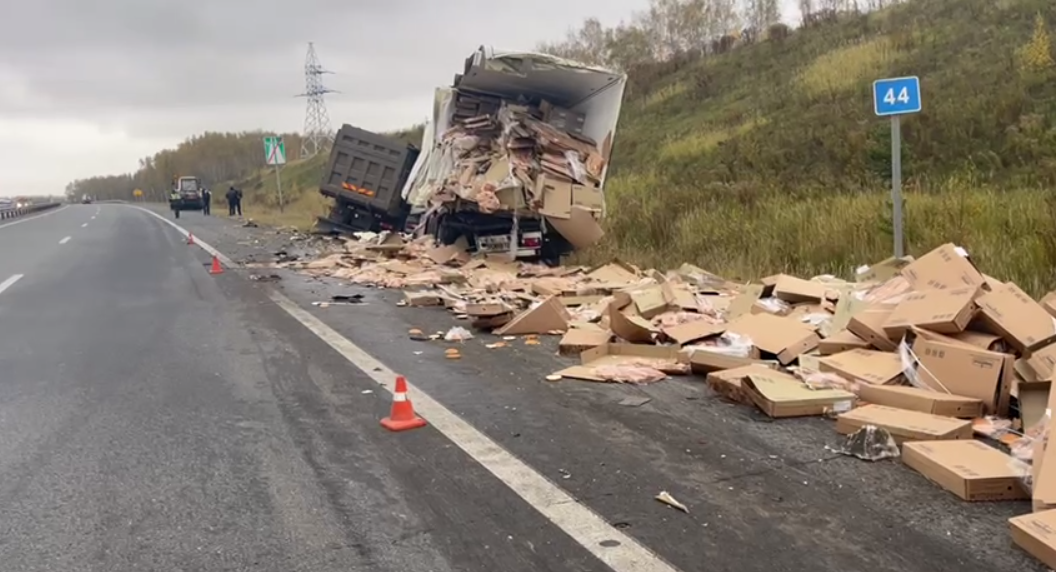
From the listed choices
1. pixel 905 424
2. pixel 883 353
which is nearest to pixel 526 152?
pixel 883 353

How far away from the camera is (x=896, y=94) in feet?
25.3

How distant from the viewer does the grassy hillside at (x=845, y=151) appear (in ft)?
33.1

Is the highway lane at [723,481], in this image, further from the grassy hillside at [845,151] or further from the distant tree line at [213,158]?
the distant tree line at [213,158]

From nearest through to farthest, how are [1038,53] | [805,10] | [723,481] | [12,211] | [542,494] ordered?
[542,494] → [723,481] → [1038,53] → [805,10] → [12,211]

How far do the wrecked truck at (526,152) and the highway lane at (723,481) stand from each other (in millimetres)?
6054

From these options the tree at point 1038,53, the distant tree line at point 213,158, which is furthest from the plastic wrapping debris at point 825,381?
the distant tree line at point 213,158

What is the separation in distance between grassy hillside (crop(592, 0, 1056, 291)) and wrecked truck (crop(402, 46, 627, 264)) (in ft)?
3.29

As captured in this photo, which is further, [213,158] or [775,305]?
[213,158]

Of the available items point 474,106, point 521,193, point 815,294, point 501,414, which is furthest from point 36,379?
point 474,106

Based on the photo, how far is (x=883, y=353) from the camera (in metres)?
5.48

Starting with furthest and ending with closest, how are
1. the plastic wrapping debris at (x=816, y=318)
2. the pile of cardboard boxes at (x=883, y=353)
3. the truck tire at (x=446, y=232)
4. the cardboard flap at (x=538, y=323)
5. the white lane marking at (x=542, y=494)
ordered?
the truck tire at (x=446, y=232), the cardboard flap at (x=538, y=323), the plastic wrapping debris at (x=816, y=318), the pile of cardboard boxes at (x=883, y=353), the white lane marking at (x=542, y=494)

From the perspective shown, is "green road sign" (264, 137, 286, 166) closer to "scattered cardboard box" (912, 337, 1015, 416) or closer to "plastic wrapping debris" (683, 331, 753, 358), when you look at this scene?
"plastic wrapping debris" (683, 331, 753, 358)

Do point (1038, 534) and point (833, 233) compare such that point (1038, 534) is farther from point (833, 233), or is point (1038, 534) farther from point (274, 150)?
point (274, 150)

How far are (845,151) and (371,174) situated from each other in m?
10.4
